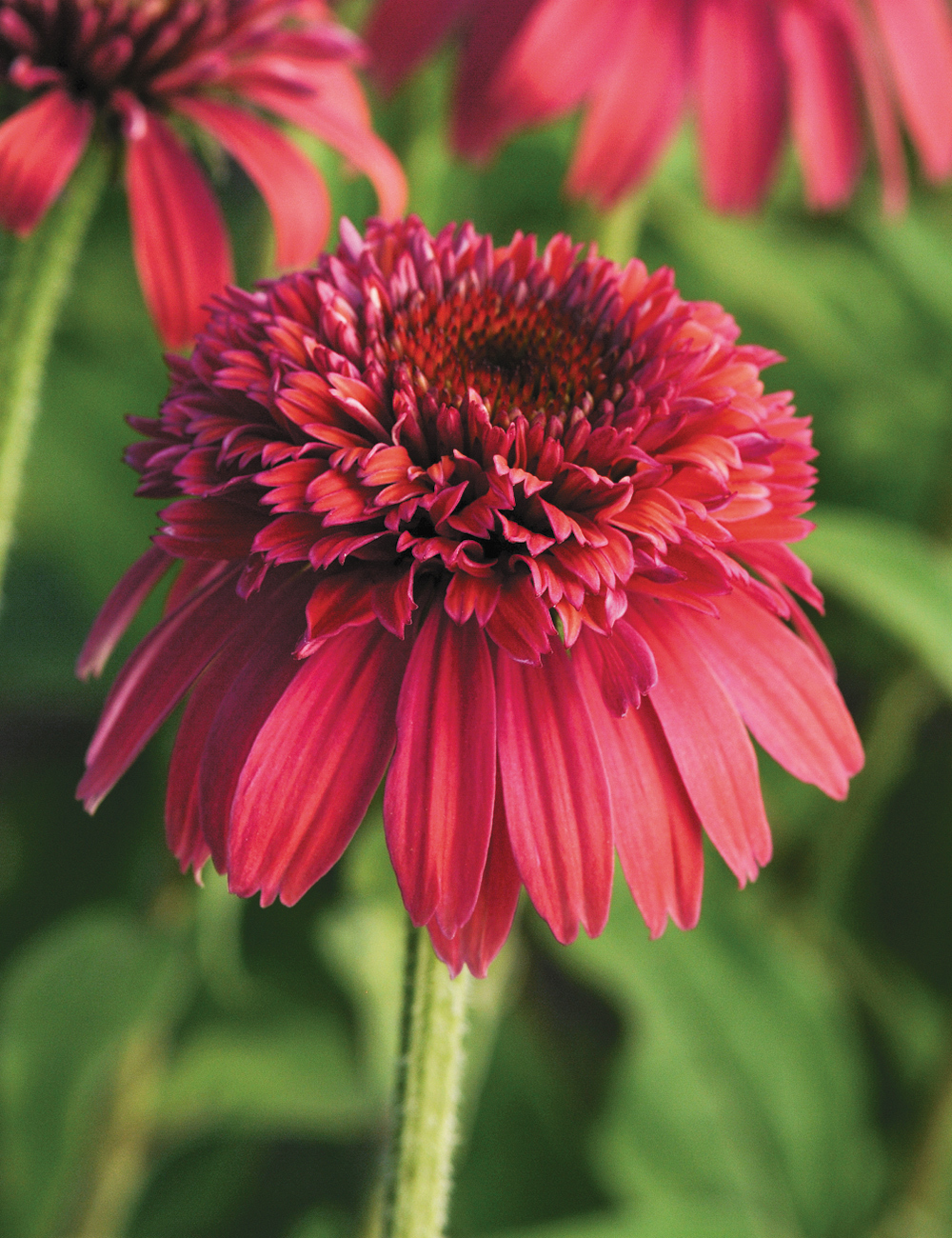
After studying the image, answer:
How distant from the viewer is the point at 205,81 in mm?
404

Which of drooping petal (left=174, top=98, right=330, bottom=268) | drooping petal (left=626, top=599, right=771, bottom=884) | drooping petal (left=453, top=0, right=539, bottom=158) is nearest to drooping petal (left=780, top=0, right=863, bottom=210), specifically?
drooping petal (left=453, top=0, right=539, bottom=158)

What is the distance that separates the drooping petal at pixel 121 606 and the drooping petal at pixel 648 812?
103 mm

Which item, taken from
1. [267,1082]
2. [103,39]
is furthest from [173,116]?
[267,1082]

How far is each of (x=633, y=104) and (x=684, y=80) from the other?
0.03m

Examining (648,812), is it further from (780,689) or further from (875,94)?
(875,94)

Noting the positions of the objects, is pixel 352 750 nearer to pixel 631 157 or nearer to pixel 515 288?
pixel 515 288

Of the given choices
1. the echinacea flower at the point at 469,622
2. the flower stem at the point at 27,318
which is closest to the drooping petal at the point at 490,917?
the echinacea flower at the point at 469,622

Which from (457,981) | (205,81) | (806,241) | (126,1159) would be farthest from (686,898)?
(806,241)

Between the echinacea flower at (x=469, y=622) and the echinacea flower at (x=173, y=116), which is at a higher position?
the echinacea flower at (x=173, y=116)

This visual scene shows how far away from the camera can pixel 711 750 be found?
0.83 feet

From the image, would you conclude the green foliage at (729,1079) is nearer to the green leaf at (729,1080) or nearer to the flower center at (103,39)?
the green leaf at (729,1080)

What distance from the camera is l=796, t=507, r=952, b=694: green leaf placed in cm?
49

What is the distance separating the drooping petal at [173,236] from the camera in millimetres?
383

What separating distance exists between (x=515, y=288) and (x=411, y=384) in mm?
69
